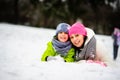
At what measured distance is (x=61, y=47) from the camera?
6.25m

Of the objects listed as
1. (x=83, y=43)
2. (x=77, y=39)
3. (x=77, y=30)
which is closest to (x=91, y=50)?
(x=83, y=43)

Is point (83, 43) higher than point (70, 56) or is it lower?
higher

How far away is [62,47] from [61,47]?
0.02 metres

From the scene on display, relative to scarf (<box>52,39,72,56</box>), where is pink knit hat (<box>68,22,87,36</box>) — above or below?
above

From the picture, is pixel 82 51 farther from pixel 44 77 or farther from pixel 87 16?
pixel 87 16

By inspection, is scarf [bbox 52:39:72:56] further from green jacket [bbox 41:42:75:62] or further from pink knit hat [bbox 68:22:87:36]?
pink knit hat [bbox 68:22:87:36]

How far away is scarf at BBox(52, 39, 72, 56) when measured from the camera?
6.21m

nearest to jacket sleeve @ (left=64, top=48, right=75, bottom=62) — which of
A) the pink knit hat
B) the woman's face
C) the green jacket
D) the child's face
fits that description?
the green jacket

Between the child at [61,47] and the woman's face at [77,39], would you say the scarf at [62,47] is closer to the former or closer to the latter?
the child at [61,47]

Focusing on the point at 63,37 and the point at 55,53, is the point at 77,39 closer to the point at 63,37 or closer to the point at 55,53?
the point at 63,37

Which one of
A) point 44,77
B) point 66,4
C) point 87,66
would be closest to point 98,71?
point 87,66

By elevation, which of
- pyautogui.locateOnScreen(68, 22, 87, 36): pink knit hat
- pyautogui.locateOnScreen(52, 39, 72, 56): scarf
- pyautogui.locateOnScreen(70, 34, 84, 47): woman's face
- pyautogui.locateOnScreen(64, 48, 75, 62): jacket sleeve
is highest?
pyautogui.locateOnScreen(68, 22, 87, 36): pink knit hat

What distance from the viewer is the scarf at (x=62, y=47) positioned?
6.21m

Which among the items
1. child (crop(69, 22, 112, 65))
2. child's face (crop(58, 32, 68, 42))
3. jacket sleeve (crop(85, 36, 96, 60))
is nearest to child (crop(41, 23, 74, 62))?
child's face (crop(58, 32, 68, 42))
